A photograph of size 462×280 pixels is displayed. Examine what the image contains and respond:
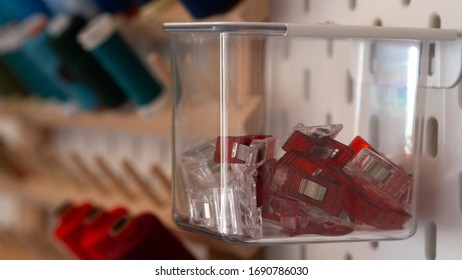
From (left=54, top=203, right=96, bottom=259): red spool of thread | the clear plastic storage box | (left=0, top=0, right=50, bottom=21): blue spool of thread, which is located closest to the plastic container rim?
the clear plastic storage box

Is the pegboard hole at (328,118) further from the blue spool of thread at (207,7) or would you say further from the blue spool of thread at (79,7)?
the blue spool of thread at (79,7)

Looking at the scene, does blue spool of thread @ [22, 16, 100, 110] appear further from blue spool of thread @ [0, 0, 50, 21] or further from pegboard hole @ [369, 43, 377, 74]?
pegboard hole @ [369, 43, 377, 74]

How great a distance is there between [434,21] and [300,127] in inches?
5.8

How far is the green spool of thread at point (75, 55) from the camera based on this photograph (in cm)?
87

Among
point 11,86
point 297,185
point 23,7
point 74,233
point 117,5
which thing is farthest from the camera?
point 11,86

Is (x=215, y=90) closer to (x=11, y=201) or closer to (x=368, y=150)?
(x=368, y=150)

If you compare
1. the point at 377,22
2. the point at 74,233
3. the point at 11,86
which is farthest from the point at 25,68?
the point at 377,22

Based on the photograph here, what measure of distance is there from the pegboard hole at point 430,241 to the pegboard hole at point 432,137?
0.06 m

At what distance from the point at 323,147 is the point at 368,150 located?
33mm

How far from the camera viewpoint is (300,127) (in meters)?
0.47

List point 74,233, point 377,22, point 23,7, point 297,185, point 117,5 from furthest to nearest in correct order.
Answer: point 23,7 < point 117,5 < point 74,233 < point 377,22 < point 297,185

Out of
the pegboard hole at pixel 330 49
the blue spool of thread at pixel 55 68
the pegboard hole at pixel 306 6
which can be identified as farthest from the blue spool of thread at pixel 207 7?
the blue spool of thread at pixel 55 68

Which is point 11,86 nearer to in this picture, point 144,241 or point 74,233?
point 74,233
